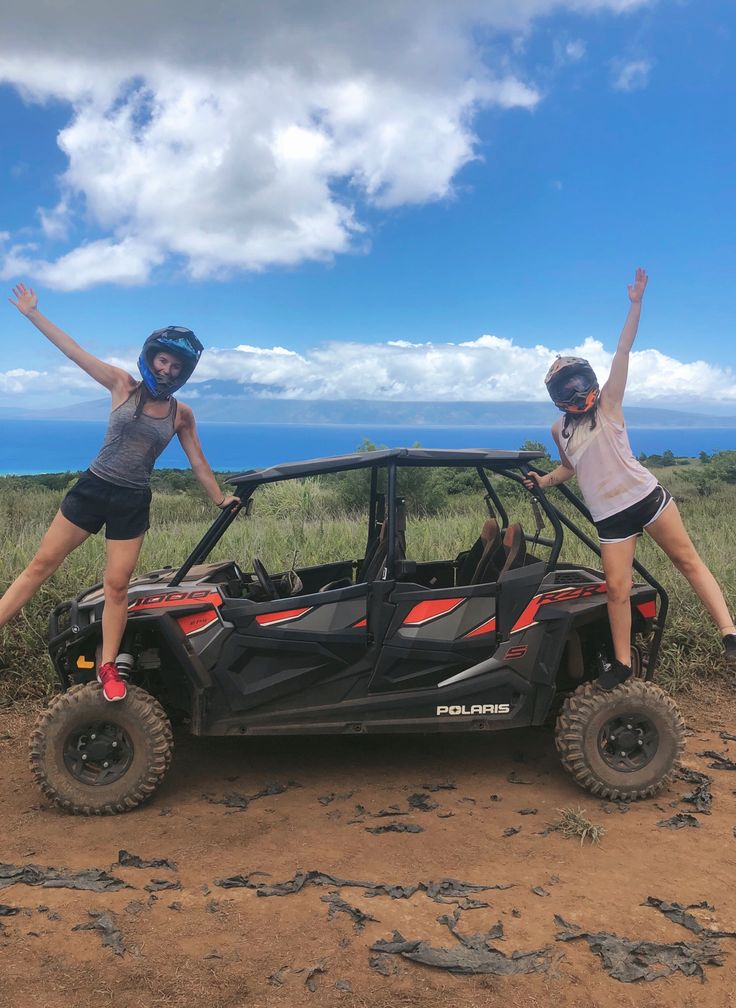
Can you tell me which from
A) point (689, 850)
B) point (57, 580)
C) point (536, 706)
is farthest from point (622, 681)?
point (57, 580)

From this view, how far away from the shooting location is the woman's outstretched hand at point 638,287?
468 centimetres

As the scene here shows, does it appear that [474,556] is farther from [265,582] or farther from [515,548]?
[265,582]

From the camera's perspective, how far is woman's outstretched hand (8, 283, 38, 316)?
446cm

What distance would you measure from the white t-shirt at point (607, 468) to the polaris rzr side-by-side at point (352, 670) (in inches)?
11.9

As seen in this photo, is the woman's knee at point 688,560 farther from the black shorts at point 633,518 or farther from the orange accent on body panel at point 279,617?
the orange accent on body panel at point 279,617

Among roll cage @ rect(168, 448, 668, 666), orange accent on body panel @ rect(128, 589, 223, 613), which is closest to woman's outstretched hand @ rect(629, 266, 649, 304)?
roll cage @ rect(168, 448, 668, 666)

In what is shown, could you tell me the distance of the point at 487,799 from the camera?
477 centimetres

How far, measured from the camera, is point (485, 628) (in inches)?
187

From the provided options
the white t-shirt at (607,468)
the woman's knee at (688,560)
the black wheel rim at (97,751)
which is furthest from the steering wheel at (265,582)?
the woman's knee at (688,560)

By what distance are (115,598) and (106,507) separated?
547mm

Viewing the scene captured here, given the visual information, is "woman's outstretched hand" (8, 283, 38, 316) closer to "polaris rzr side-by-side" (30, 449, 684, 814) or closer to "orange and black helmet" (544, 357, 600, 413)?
"polaris rzr side-by-side" (30, 449, 684, 814)

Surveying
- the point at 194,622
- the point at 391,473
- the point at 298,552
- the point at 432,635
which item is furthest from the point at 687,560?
the point at 298,552

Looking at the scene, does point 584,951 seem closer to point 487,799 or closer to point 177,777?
point 487,799

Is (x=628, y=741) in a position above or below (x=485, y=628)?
below
